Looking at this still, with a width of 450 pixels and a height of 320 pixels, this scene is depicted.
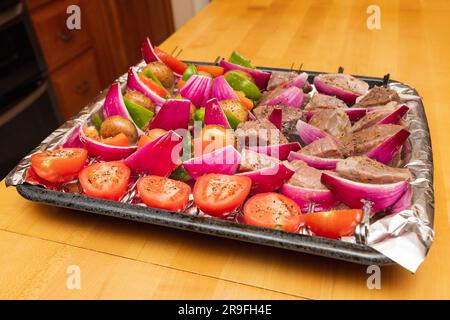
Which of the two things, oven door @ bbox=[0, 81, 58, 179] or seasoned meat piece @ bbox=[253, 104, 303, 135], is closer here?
seasoned meat piece @ bbox=[253, 104, 303, 135]

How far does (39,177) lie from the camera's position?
1.12 meters

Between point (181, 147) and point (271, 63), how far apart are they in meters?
0.95

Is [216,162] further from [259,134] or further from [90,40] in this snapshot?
[90,40]

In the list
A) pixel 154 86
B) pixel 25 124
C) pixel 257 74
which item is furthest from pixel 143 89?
pixel 25 124

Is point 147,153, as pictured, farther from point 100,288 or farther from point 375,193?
point 375,193

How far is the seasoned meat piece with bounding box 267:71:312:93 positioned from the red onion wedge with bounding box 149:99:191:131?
0.39m

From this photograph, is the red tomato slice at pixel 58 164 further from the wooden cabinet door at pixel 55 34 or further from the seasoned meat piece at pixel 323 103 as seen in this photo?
the wooden cabinet door at pixel 55 34

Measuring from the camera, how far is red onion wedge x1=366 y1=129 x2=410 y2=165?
1133mm

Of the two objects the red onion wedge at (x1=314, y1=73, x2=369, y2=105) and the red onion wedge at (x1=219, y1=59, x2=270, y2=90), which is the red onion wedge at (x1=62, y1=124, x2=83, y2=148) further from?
the red onion wedge at (x1=314, y1=73, x2=369, y2=105)

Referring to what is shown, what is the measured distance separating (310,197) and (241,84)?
2.08 ft

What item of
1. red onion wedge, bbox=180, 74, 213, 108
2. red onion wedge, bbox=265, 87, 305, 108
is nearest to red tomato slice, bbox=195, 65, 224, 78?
red onion wedge, bbox=180, 74, 213, 108

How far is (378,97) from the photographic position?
4.54 ft

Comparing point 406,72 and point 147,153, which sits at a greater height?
point 147,153

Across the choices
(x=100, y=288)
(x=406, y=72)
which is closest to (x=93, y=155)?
(x=100, y=288)
